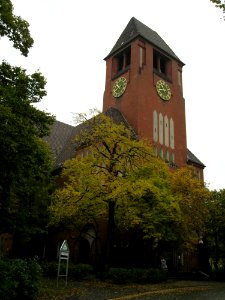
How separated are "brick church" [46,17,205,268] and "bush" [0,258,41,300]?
2210 cm

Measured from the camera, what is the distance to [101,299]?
1369cm

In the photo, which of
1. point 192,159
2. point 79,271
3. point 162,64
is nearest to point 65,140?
point 162,64

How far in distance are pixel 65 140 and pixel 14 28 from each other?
2857 cm

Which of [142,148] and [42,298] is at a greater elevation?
[142,148]

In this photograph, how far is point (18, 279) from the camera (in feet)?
37.9

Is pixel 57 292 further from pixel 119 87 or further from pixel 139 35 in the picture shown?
pixel 139 35

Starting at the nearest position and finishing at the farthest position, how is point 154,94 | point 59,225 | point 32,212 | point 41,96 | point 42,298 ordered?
point 42,298
point 41,96
point 32,212
point 59,225
point 154,94

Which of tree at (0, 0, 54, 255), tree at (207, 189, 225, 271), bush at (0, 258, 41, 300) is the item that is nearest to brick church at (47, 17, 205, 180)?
tree at (207, 189, 225, 271)

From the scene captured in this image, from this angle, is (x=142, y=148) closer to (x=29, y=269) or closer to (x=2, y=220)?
(x=2, y=220)

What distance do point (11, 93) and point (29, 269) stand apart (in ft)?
20.1

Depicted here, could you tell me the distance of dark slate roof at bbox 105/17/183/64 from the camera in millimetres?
38938

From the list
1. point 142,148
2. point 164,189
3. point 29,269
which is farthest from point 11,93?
point 164,189

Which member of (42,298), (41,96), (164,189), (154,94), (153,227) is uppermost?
(154,94)

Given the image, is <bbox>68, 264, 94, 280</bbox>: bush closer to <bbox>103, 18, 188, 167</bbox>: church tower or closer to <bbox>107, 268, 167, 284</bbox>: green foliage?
<bbox>107, 268, 167, 284</bbox>: green foliage
